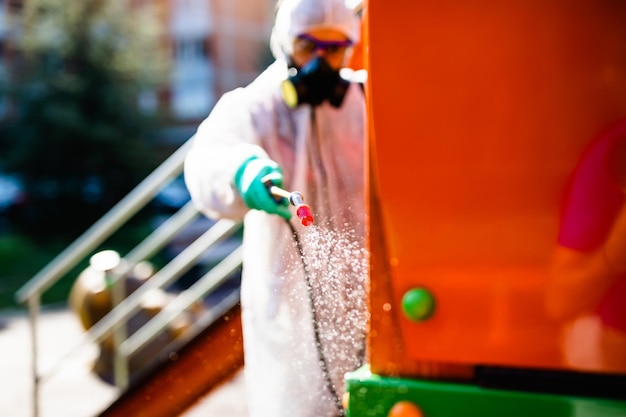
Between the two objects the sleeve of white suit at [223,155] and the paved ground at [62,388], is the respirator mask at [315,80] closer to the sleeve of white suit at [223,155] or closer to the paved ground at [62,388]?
the sleeve of white suit at [223,155]

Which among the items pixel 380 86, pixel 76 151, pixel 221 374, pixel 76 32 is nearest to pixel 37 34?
pixel 76 32

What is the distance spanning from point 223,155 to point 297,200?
1.32ft

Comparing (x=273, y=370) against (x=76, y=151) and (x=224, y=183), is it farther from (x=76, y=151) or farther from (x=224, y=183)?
(x=76, y=151)

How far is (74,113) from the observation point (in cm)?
1605

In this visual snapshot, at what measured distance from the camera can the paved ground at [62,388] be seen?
5203 mm

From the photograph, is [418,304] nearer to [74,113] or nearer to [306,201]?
[306,201]

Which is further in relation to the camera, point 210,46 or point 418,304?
point 210,46

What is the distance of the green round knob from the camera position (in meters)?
1.40

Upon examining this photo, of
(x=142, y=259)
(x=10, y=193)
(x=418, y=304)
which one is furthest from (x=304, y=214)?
(x=10, y=193)

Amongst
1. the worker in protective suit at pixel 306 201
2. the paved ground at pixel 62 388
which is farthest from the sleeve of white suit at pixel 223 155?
the paved ground at pixel 62 388

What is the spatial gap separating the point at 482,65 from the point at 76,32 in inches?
638

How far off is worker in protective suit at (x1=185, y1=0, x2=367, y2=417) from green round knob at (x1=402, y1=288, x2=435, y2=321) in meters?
0.68

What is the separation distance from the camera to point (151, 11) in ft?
58.1

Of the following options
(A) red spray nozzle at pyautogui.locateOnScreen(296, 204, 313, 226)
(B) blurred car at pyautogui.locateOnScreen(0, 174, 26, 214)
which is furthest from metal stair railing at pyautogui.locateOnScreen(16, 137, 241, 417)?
(B) blurred car at pyautogui.locateOnScreen(0, 174, 26, 214)
